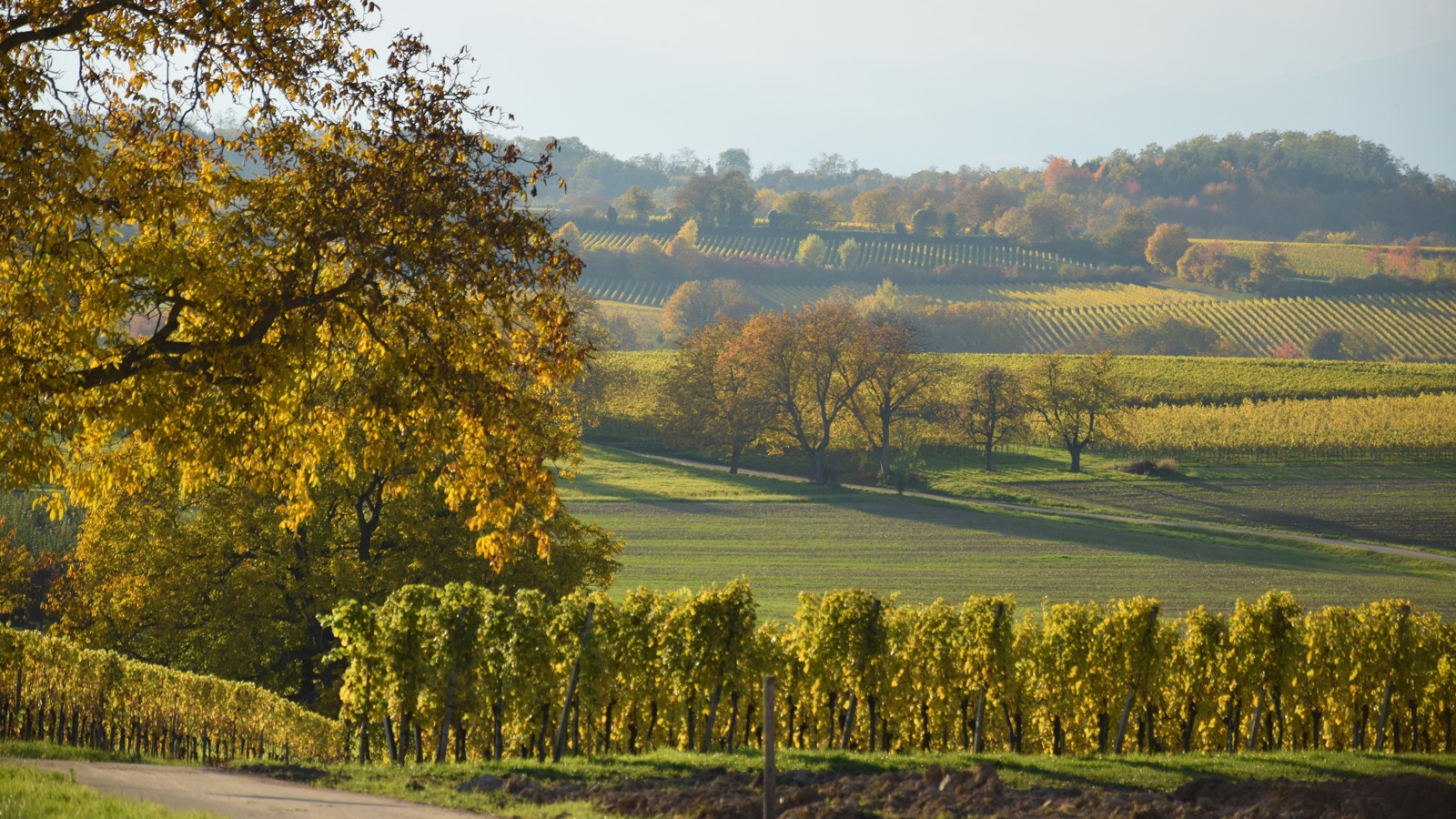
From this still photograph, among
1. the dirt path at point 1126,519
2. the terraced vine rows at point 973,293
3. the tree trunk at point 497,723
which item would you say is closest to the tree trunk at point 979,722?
the tree trunk at point 497,723

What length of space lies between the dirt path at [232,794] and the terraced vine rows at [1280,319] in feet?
404

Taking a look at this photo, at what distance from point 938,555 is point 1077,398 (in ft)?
91.3

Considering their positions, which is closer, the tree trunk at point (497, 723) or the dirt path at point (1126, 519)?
the tree trunk at point (497, 723)

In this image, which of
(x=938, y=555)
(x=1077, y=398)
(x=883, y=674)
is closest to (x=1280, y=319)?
(x=1077, y=398)

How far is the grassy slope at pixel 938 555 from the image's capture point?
131 feet

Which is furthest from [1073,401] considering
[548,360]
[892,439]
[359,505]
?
[548,360]

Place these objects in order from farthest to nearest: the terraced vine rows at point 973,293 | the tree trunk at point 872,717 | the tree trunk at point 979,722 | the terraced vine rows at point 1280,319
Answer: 1. the terraced vine rows at point 973,293
2. the terraced vine rows at point 1280,319
3. the tree trunk at point 872,717
4. the tree trunk at point 979,722

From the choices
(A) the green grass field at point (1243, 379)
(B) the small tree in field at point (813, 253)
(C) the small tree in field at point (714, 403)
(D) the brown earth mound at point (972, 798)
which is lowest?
(D) the brown earth mound at point (972, 798)

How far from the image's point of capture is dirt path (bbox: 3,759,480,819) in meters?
9.27

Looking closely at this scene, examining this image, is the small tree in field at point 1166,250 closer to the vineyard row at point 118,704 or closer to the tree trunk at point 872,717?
the tree trunk at point 872,717

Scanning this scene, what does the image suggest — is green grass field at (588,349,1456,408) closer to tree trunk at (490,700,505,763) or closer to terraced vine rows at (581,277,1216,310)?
terraced vine rows at (581,277,1216,310)

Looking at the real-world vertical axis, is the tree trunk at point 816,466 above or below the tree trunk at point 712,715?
above

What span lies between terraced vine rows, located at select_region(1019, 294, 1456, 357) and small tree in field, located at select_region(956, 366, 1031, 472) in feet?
189

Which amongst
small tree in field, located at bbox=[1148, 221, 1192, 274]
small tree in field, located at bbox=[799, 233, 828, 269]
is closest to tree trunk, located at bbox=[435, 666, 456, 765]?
small tree in field, located at bbox=[799, 233, 828, 269]
